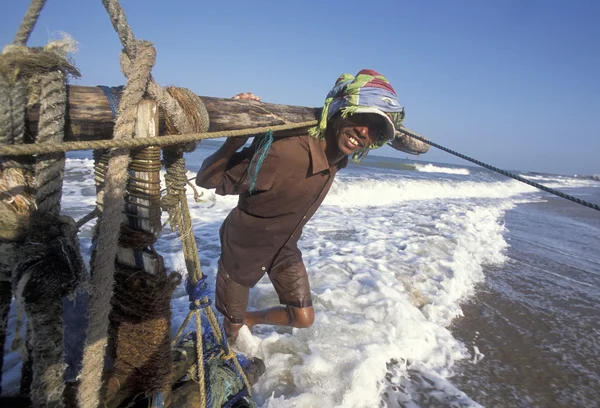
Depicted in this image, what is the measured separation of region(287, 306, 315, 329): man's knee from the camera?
3.14 metres

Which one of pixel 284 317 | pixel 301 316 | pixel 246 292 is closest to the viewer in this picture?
pixel 246 292

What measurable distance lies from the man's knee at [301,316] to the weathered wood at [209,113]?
1712mm

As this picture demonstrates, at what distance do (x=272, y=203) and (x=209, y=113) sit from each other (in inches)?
42.8

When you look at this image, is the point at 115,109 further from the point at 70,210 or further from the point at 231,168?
the point at 70,210

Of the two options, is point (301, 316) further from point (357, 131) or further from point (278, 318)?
point (357, 131)

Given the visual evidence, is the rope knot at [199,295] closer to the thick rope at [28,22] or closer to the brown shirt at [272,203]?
the brown shirt at [272,203]

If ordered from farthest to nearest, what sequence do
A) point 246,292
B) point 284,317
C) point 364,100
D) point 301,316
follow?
point 284,317
point 301,316
point 246,292
point 364,100

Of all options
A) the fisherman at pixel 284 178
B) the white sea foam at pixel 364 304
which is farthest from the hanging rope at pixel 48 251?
the white sea foam at pixel 364 304

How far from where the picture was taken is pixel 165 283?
1437 mm

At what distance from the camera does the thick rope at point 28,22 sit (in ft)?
3.64

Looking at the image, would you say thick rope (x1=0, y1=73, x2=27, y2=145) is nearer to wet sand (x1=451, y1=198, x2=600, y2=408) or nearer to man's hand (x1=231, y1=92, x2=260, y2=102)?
man's hand (x1=231, y1=92, x2=260, y2=102)

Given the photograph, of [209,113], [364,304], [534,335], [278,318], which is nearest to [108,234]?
[209,113]

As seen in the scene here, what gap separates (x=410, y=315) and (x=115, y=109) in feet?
12.1

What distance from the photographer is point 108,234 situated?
1.18m
